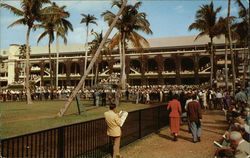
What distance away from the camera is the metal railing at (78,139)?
5.06 metres

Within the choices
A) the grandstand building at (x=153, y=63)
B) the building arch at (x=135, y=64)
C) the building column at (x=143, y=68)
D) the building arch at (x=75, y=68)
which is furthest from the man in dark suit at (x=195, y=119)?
the building arch at (x=75, y=68)

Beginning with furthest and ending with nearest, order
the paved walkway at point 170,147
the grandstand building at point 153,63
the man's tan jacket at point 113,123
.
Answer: the grandstand building at point 153,63 → the paved walkway at point 170,147 → the man's tan jacket at point 113,123

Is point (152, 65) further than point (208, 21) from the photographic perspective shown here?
Yes

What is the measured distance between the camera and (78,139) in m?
6.66

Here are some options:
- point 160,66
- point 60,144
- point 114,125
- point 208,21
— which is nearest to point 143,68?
point 160,66

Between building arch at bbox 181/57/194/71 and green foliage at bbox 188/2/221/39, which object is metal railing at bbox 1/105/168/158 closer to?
green foliage at bbox 188/2/221/39

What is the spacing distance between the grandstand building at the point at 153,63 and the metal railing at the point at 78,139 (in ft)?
111

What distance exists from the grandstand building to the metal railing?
1332 inches

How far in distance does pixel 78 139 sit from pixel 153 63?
5480 cm

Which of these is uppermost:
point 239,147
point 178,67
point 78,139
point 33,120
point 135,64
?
point 135,64

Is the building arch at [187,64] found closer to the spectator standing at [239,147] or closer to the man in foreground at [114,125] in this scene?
the man in foreground at [114,125]

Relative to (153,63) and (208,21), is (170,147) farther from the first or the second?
(153,63)

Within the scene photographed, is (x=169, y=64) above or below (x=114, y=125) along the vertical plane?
above

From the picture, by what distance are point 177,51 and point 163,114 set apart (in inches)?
1696
